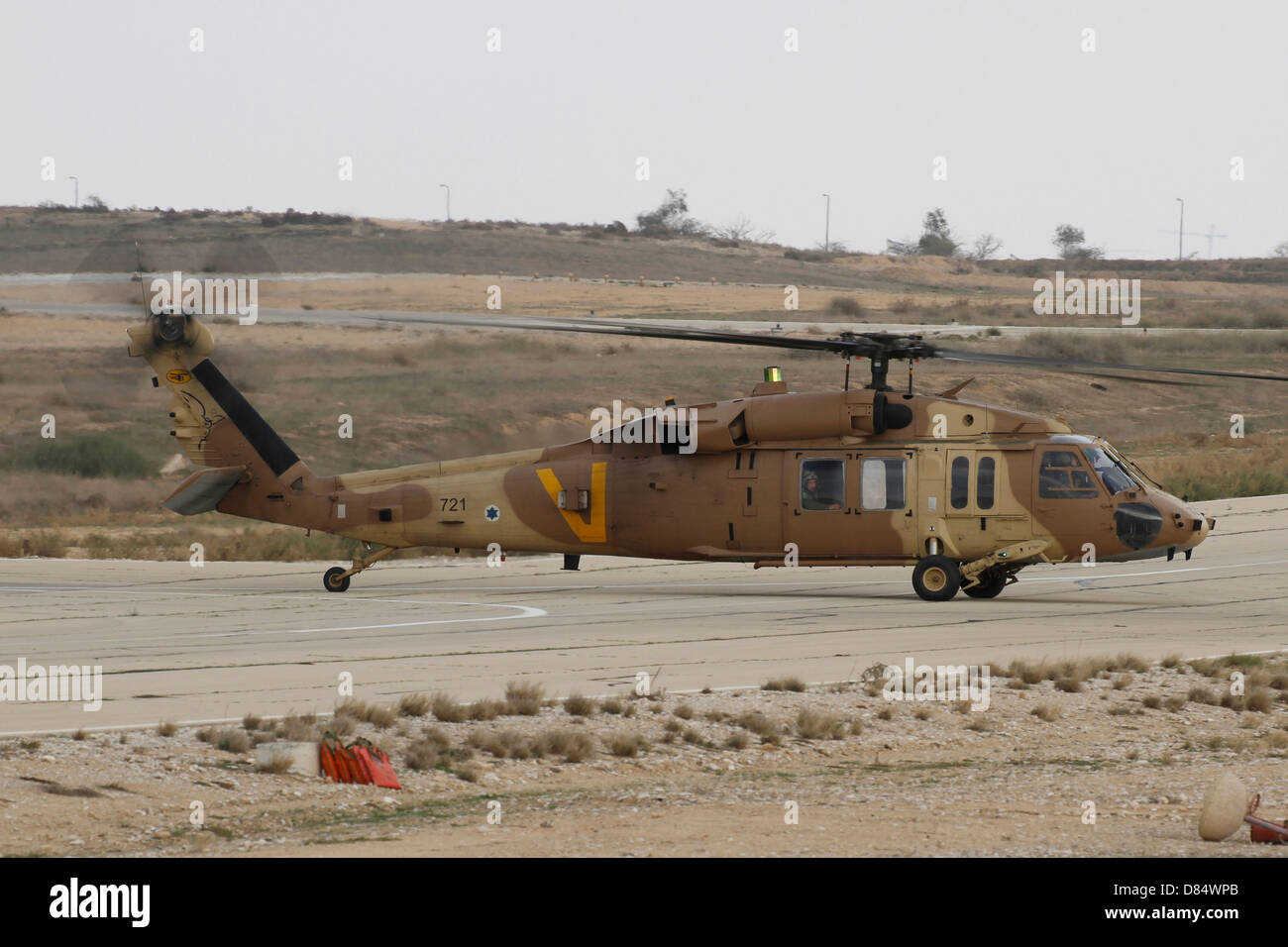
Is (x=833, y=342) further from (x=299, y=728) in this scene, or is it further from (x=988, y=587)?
(x=299, y=728)

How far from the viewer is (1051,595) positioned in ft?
85.5

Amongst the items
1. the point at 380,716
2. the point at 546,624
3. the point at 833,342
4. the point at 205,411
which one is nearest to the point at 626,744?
the point at 380,716

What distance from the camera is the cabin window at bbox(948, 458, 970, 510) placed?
24125mm

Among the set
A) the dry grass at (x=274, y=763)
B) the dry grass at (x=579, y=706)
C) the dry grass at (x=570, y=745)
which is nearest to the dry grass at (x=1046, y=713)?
the dry grass at (x=579, y=706)

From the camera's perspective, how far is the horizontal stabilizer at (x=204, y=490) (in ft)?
86.6

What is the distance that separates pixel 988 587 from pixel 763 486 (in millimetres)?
4044

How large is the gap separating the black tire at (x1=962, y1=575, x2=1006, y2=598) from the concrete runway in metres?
0.27

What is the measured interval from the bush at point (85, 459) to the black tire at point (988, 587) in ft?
93.1

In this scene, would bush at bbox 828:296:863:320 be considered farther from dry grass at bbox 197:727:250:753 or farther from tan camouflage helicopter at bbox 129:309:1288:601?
dry grass at bbox 197:727:250:753

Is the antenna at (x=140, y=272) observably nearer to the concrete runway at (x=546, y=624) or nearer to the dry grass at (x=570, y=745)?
the concrete runway at (x=546, y=624)

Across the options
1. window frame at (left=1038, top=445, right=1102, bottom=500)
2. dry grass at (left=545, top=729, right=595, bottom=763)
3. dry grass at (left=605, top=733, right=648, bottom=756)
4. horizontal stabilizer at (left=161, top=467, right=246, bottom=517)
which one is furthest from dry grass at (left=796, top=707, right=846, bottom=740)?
horizontal stabilizer at (left=161, top=467, right=246, bottom=517)
